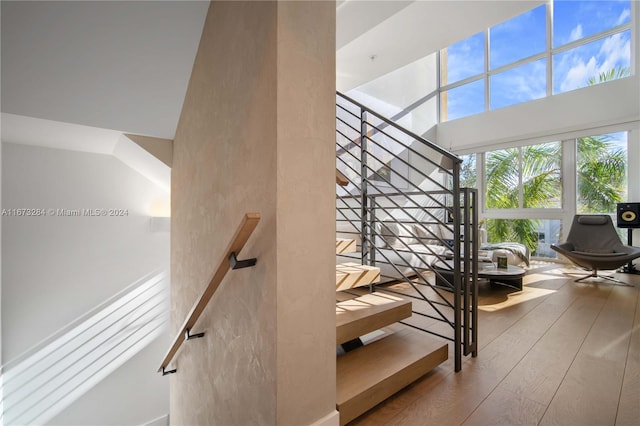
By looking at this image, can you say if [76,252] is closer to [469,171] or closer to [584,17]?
[469,171]

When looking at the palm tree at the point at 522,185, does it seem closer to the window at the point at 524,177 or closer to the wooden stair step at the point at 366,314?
the window at the point at 524,177

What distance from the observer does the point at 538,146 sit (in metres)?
6.02

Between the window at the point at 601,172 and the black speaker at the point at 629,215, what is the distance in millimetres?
619

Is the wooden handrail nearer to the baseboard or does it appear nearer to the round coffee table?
the baseboard

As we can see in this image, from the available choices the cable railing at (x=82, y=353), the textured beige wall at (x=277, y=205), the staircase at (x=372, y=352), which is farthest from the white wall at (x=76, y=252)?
the staircase at (x=372, y=352)

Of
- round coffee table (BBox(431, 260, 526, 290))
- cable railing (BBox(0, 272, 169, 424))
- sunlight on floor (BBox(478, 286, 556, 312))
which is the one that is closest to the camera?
cable railing (BBox(0, 272, 169, 424))

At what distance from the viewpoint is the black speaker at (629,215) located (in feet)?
14.7

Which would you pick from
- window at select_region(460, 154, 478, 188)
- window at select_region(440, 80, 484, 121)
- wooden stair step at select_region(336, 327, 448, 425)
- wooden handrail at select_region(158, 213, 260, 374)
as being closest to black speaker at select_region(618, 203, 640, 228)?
window at select_region(460, 154, 478, 188)

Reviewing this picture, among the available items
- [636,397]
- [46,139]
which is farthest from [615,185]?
[46,139]

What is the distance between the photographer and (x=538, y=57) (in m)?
6.05

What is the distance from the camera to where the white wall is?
107 inches

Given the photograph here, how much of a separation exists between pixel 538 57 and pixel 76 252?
26.0 ft

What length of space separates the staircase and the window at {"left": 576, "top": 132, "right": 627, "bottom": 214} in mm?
5229

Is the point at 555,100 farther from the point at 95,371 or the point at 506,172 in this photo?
the point at 95,371
